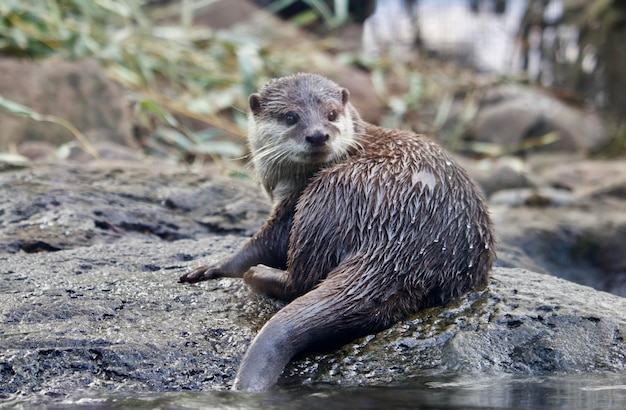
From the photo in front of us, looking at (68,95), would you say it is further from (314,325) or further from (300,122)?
(314,325)

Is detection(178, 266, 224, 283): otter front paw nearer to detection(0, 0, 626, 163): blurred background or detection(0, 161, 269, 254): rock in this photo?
detection(0, 161, 269, 254): rock

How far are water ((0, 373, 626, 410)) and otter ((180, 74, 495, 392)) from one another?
133mm

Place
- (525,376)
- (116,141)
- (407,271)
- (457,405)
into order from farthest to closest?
(116,141)
(407,271)
(525,376)
(457,405)

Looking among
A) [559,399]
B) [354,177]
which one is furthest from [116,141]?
[559,399]

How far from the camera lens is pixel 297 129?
332 cm

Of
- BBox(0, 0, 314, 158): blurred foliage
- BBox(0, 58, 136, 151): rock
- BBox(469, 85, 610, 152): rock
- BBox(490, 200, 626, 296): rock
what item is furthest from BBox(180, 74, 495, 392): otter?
BBox(469, 85, 610, 152): rock

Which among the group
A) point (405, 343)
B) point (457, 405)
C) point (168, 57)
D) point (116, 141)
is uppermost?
point (168, 57)

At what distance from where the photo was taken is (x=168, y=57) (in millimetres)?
7523

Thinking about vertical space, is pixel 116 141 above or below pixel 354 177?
above

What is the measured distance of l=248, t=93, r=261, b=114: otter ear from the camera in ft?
11.8

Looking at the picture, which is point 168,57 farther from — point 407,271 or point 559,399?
point 559,399

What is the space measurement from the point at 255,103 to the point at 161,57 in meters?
4.16

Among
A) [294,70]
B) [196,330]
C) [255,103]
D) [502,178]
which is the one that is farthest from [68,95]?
[196,330]

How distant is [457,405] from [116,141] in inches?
186
